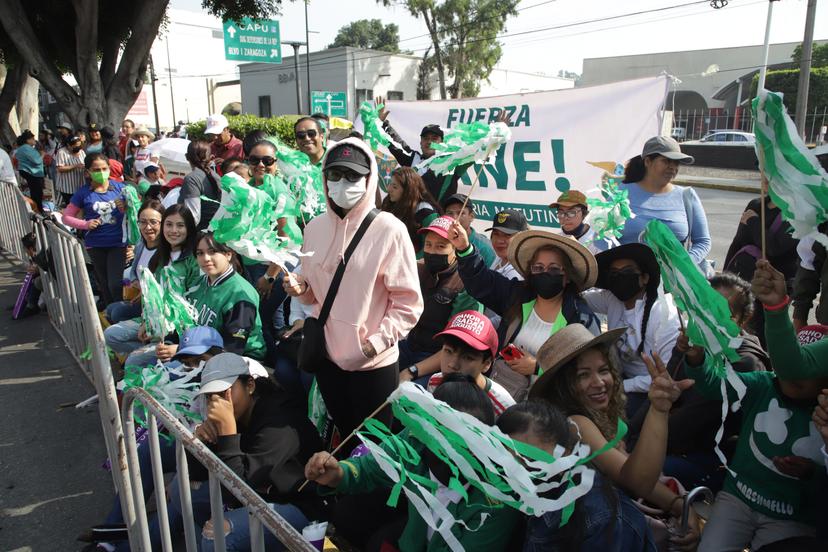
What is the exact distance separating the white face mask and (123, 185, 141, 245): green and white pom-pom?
355 cm

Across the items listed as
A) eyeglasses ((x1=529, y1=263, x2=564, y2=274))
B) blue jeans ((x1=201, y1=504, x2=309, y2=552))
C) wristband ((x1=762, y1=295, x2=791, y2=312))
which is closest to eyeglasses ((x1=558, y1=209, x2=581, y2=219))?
eyeglasses ((x1=529, y1=263, x2=564, y2=274))

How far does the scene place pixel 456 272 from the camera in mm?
3674

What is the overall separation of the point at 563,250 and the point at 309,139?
2765 millimetres

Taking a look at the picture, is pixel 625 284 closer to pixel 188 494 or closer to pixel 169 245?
pixel 188 494

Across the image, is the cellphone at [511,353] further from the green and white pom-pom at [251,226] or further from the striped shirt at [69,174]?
the striped shirt at [69,174]

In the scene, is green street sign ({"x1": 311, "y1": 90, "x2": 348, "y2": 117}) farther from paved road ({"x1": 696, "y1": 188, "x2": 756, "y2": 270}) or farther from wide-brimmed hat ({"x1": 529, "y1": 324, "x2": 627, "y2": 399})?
wide-brimmed hat ({"x1": 529, "y1": 324, "x2": 627, "y2": 399})

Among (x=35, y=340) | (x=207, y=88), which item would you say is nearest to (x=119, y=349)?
(x=35, y=340)

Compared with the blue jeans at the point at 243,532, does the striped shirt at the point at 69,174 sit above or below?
above

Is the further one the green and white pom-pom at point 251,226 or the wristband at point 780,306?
the green and white pom-pom at point 251,226

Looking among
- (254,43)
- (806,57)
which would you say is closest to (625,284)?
(806,57)

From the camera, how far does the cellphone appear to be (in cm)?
294

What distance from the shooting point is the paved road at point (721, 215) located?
30.8 ft

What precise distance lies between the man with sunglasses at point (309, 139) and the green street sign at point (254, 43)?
59.9 feet

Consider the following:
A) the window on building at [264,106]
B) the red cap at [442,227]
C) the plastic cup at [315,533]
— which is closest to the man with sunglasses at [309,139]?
the red cap at [442,227]
